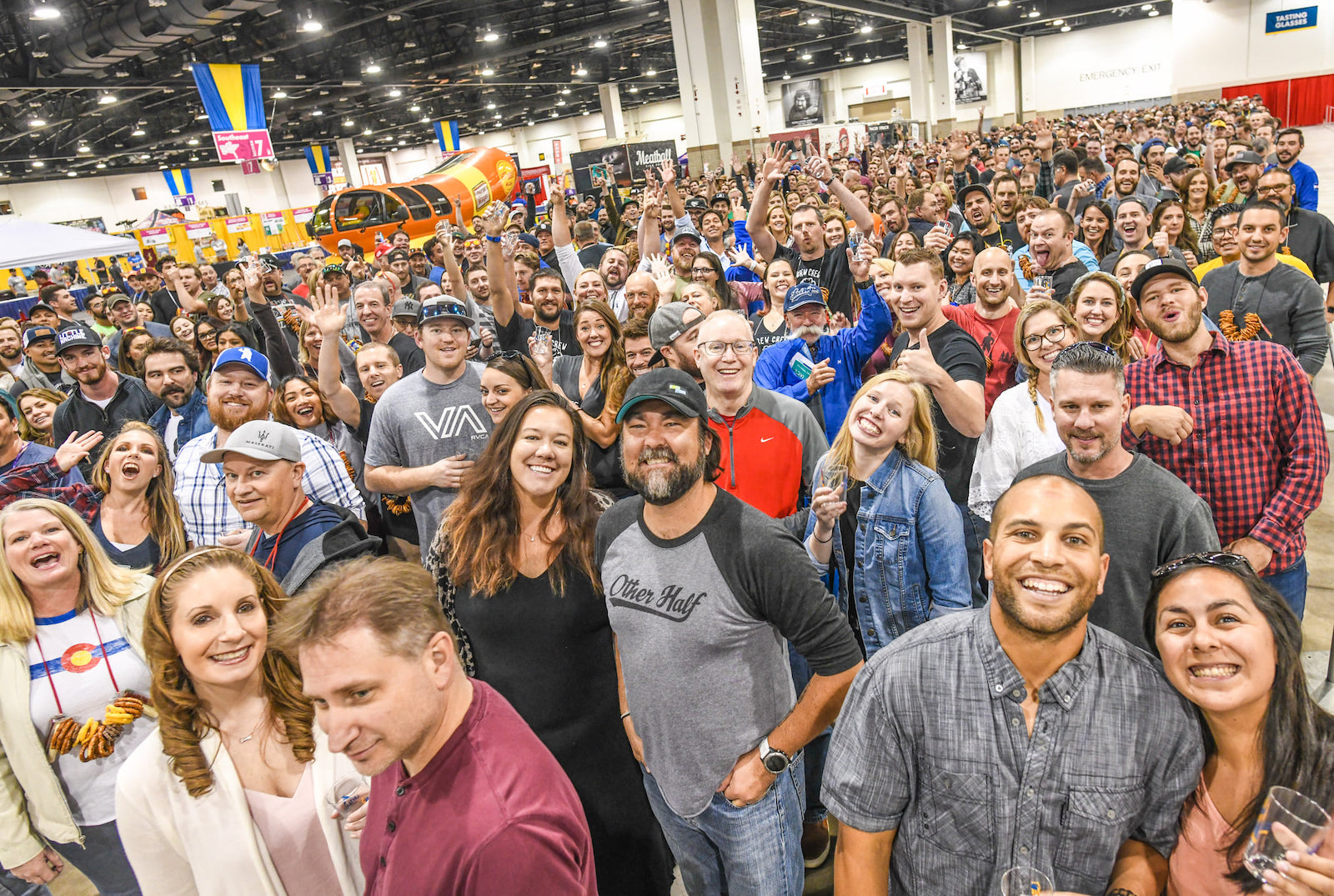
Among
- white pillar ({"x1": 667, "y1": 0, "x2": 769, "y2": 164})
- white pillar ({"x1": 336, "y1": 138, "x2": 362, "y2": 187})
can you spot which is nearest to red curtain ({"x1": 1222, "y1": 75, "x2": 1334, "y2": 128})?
white pillar ({"x1": 667, "y1": 0, "x2": 769, "y2": 164})

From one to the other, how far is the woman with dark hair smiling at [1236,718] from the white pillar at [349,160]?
134 feet

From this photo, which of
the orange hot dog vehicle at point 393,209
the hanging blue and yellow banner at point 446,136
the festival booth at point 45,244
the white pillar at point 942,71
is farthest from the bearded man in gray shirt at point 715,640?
the hanging blue and yellow banner at point 446,136

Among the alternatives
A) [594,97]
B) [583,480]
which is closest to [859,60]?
[594,97]

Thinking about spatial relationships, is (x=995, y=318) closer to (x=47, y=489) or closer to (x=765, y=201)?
(x=765, y=201)

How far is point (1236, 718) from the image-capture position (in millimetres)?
1440

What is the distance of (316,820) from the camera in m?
1.80

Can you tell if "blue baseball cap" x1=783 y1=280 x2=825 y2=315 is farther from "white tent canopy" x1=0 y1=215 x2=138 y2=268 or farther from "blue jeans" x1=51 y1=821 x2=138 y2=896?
"white tent canopy" x1=0 y1=215 x2=138 y2=268

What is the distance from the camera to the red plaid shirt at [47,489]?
10.5ft

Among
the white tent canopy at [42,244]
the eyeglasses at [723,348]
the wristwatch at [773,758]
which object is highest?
the white tent canopy at [42,244]

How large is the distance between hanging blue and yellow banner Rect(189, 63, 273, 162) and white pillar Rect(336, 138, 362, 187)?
81.5 feet

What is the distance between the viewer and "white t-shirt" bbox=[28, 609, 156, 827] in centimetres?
225

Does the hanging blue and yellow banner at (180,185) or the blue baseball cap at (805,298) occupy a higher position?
the hanging blue and yellow banner at (180,185)

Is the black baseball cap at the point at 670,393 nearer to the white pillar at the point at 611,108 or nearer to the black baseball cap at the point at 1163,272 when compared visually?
the black baseball cap at the point at 1163,272

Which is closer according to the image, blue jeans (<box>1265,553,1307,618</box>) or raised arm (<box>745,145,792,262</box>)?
blue jeans (<box>1265,553,1307,618</box>)
